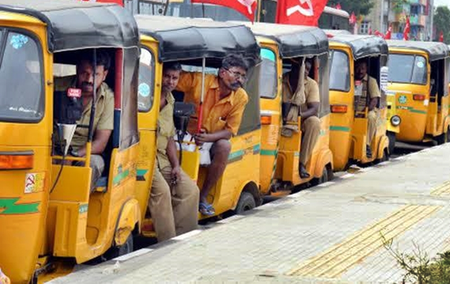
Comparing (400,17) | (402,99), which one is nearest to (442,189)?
(402,99)

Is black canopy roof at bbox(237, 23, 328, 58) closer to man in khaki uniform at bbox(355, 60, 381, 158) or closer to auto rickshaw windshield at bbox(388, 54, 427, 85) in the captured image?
man in khaki uniform at bbox(355, 60, 381, 158)

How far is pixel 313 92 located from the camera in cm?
1534

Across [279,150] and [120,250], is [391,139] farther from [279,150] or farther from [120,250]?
[120,250]

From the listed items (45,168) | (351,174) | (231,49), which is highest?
(231,49)

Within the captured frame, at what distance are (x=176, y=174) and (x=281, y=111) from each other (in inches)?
148

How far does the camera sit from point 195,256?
9.44 m

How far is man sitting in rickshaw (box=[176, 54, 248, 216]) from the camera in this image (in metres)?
11.5

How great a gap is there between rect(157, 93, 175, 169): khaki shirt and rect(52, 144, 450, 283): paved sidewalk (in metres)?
0.78

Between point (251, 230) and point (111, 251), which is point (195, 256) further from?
point (251, 230)

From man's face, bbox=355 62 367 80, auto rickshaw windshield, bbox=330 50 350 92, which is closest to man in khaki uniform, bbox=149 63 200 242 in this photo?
auto rickshaw windshield, bbox=330 50 350 92

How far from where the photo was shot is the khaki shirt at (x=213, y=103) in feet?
37.6

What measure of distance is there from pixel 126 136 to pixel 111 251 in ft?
3.06

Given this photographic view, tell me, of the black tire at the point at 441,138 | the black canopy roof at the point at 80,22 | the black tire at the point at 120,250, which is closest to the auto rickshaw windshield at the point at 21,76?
the black canopy roof at the point at 80,22

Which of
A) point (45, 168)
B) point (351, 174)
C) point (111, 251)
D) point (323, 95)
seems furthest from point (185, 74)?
point (351, 174)
